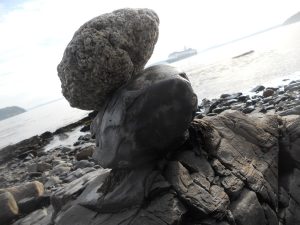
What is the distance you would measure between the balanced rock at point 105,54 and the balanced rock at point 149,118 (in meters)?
0.46

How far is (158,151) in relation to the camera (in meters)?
6.86

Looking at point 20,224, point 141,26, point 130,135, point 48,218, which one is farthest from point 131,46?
point 20,224

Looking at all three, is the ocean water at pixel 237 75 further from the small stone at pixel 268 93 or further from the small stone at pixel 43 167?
the small stone at pixel 43 167

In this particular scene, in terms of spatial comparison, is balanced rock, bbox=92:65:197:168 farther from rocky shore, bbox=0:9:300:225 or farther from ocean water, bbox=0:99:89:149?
ocean water, bbox=0:99:89:149

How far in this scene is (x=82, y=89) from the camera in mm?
7059

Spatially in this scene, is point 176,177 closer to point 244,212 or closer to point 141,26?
point 244,212

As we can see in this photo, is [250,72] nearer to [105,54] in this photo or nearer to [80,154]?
[80,154]

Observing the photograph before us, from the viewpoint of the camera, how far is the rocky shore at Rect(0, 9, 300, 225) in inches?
241

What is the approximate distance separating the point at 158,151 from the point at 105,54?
6.71 ft

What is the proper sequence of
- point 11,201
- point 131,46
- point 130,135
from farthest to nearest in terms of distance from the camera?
point 11,201
point 131,46
point 130,135

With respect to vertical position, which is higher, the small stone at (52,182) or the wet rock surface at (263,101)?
the small stone at (52,182)

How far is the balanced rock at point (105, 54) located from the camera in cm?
671

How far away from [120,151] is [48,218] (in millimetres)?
3423

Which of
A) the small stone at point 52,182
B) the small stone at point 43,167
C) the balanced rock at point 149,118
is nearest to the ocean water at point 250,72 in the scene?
the balanced rock at point 149,118
